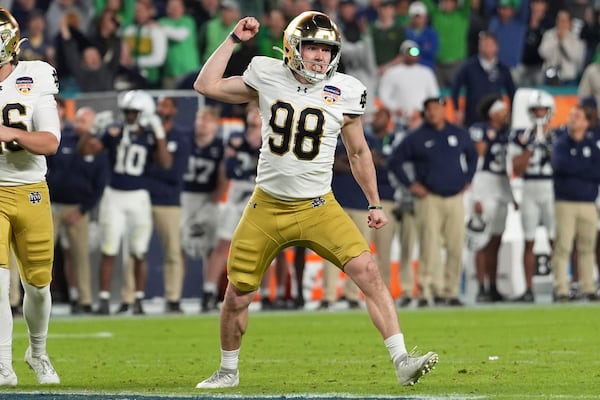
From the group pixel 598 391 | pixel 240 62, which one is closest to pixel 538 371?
pixel 598 391

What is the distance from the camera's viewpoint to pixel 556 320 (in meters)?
13.5

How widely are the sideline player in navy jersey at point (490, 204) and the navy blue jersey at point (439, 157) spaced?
729 mm

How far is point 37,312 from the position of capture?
840cm

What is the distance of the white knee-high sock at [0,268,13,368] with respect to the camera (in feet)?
26.3

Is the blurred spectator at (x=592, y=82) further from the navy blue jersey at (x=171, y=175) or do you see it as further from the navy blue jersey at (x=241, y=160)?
the navy blue jersey at (x=171, y=175)

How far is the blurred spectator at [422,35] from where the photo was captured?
19125 millimetres

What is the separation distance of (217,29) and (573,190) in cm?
534

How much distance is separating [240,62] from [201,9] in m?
1.96

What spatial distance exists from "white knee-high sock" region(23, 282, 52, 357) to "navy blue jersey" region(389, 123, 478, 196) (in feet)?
25.8

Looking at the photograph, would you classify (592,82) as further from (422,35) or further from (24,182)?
(24,182)

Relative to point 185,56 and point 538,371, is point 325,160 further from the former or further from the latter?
point 185,56

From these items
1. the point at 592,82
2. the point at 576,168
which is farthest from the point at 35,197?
the point at 592,82

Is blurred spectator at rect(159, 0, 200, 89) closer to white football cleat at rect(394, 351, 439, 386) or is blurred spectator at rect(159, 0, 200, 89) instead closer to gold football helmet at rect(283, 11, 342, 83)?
gold football helmet at rect(283, 11, 342, 83)


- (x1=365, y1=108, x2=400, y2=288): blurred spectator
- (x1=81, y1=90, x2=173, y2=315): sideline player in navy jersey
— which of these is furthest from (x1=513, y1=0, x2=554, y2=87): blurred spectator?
(x1=81, y1=90, x2=173, y2=315): sideline player in navy jersey
